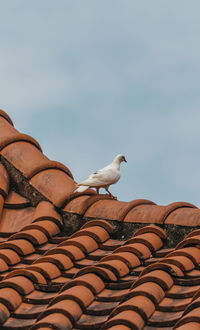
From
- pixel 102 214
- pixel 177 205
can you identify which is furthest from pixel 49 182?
pixel 177 205

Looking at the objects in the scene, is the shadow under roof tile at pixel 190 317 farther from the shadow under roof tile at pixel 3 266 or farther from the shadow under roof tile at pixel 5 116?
the shadow under roof tile at pixel 5 116

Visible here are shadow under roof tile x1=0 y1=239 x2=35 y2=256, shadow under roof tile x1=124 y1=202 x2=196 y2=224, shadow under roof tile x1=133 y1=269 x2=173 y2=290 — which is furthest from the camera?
shadow under roof tile x1=124 y1=202 x2=196 y2=224

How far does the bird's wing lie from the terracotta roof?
9.8 inches

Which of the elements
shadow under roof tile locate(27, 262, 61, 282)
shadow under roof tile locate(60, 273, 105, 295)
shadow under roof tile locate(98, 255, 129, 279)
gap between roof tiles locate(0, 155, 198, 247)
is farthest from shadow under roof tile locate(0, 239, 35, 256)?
shadow under roof tile locate(60, 273, 105, 295)

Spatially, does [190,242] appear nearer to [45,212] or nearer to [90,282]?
[90,282]

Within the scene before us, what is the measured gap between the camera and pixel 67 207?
5.21m

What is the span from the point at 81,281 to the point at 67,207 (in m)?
1.82

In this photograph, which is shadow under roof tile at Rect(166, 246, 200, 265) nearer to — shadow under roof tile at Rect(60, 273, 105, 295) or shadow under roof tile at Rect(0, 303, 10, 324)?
shadow under roof tile at Rect(60, 273, 105, 295)

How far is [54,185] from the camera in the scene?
18.0 feet

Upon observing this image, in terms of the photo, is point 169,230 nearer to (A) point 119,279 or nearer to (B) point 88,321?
(A) point 119,279

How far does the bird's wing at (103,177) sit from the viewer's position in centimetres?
599

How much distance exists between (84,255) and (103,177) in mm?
1999

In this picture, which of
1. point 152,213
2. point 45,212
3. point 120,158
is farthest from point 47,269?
point 120,158

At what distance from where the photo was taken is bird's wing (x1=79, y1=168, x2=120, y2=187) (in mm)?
5992
